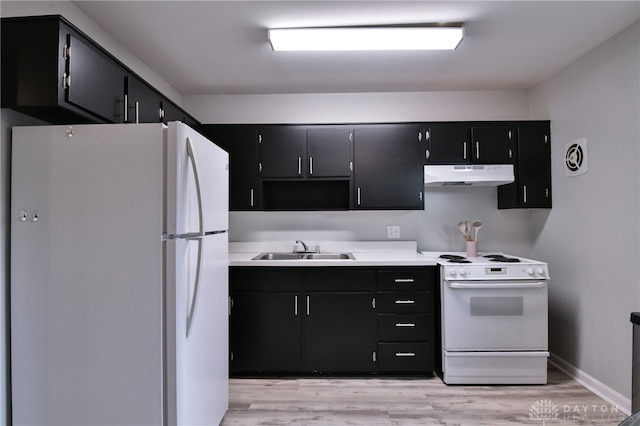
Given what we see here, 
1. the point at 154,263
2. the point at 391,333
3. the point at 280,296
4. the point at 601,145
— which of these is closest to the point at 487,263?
the point at 391,333

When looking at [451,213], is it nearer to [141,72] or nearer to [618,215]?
[618,215]

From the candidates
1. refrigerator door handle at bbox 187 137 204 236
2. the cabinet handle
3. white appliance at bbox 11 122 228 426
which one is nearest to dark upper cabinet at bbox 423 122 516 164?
refrigerator door handle at bbox 187 137 204 236

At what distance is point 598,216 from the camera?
235 centimetres

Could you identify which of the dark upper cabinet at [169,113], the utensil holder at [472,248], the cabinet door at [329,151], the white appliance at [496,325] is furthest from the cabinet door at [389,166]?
the dark upper cabinet at [169,113]

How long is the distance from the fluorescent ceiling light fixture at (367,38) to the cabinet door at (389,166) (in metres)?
0.86

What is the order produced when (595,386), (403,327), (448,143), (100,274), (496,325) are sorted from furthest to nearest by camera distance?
1. (448,143)
2. (403,327)
3. (496,325)
4. (595,386)
5. (100,274)

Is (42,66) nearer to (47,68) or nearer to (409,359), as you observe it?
(47,68)

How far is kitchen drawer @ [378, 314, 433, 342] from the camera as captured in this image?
2.58 meters

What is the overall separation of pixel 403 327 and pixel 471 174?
1465mm

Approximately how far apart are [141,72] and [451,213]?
309 cm

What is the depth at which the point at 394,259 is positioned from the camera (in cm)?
264

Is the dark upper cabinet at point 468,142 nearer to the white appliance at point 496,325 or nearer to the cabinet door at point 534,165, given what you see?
the cabinet door at point 534,165

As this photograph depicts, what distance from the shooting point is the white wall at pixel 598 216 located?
2109 millimetres

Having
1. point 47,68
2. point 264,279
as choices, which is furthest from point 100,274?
point 264,279
